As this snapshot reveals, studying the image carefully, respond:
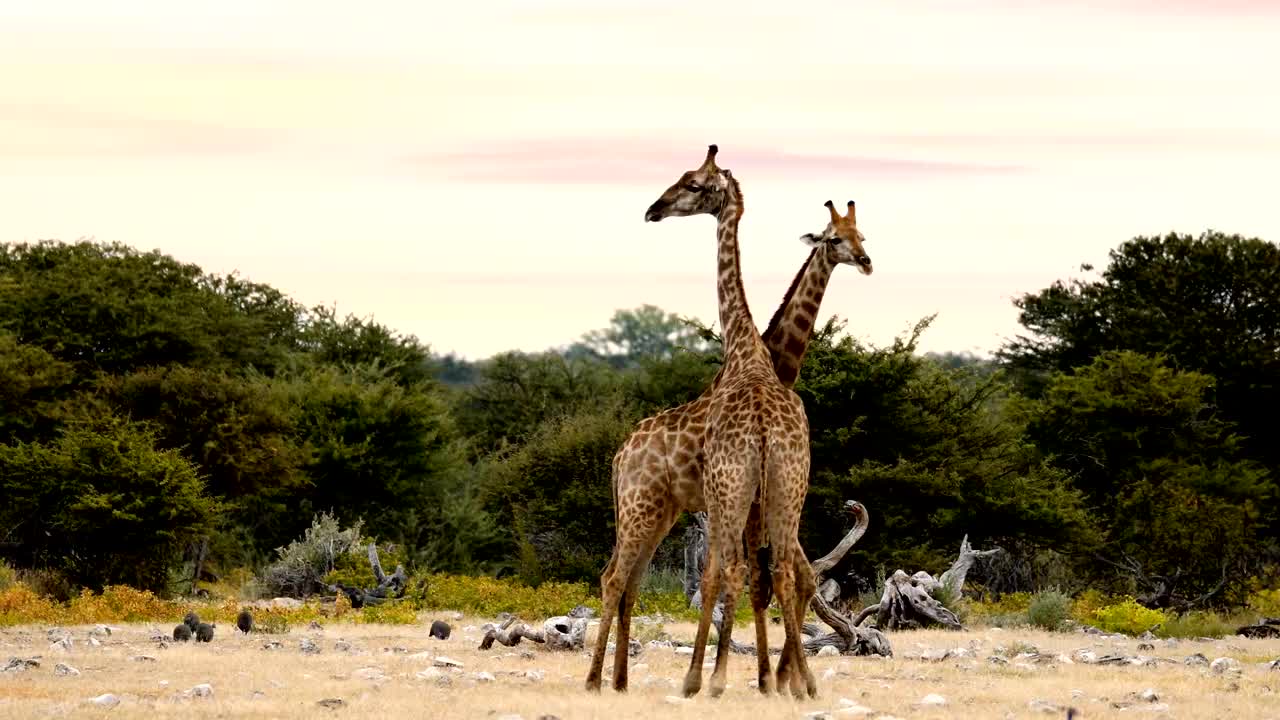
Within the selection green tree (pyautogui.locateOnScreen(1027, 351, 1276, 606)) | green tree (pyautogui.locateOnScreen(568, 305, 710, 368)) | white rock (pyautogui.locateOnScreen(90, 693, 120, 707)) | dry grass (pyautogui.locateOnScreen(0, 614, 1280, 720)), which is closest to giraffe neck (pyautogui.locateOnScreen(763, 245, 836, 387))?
dry grass (pyautogui.locateOnScreen(0, 614, 1280, 720))

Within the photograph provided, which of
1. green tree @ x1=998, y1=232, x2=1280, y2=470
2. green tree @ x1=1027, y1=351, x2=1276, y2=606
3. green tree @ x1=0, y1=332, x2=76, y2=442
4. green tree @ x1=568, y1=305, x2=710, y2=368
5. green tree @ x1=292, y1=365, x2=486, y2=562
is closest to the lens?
green tree @ x1=0, y1=332, x2=76, y2=442

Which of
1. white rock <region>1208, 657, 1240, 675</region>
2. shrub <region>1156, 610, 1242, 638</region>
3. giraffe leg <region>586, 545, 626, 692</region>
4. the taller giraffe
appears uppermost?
the taller giraffe

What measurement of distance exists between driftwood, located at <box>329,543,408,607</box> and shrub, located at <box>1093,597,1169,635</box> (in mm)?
11679

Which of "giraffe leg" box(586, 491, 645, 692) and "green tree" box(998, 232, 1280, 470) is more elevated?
"green tree" box(998, 232, 1280, 470)

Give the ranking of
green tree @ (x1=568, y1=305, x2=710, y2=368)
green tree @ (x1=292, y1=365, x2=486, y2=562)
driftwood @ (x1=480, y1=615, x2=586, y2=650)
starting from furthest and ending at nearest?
green tree @ (x1=568, y1=305, x2=710, y2=368), green tree @ (x1=292, y1=365, x2=486, y2=562), driftwood @ (x1=480, y1=615, x2=586, y2=650)

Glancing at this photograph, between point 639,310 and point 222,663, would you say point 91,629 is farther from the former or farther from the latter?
point 639,310

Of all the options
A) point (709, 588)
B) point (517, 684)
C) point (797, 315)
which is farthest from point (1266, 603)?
point (709, 588)

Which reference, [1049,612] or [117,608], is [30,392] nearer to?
[117,608]

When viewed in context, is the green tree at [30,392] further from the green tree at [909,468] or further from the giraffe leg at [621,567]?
the giraffe leg at [621,567]

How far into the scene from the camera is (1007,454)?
124ft

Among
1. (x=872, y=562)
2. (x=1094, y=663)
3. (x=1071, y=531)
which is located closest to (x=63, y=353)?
(x=872, y=562)

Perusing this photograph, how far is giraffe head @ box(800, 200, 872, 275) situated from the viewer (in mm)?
16406

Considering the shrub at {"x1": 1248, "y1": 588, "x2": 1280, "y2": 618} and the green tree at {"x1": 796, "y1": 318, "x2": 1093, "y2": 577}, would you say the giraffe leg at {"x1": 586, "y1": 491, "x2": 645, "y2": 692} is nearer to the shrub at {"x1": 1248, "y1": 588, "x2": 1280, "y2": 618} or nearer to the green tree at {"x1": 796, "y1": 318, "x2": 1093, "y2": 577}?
the shrub at {"x1": 1248, "y1": 588, "x2": 1280, "y2": 618}

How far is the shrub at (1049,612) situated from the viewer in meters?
26.9
